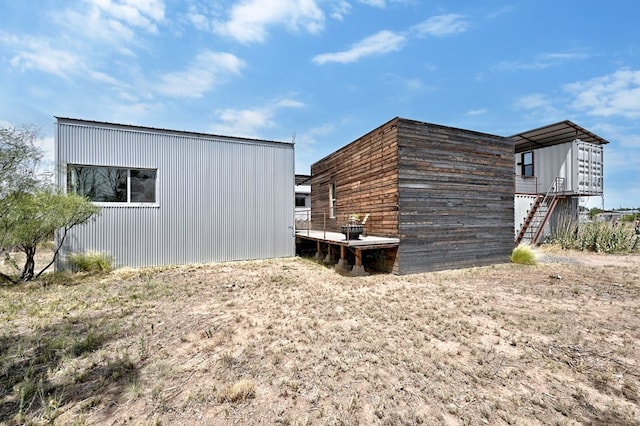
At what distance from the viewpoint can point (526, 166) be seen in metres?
15.5

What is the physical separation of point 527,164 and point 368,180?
12.0 meters

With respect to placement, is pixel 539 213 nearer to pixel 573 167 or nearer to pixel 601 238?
pixel 601 238

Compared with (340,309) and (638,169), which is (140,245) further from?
(638,169)

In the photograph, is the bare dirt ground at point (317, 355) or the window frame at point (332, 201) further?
the window frame at point (332, 201)

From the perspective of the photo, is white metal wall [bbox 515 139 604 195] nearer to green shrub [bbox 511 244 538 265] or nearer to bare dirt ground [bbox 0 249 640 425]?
green shrub [bbox 511 244 538 265]

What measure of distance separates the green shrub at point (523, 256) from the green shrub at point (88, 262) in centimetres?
1225

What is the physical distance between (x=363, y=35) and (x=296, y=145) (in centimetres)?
399

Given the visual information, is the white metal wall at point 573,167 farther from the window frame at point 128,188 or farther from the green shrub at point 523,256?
the window frame at point 128,188

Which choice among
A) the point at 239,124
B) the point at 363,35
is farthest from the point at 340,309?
the point at 239,124

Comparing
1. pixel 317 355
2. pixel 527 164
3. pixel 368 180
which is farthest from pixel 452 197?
pixel 527 164

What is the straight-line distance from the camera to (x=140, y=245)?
8.11 meters

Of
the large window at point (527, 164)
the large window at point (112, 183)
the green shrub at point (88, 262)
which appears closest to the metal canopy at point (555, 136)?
the large window at point (527, 164)

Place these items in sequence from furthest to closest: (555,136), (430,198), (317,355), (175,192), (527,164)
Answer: (527,164) → (555,136) → (175,192) → (430,198) → (317,355)

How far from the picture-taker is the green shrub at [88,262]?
7.32 metres
